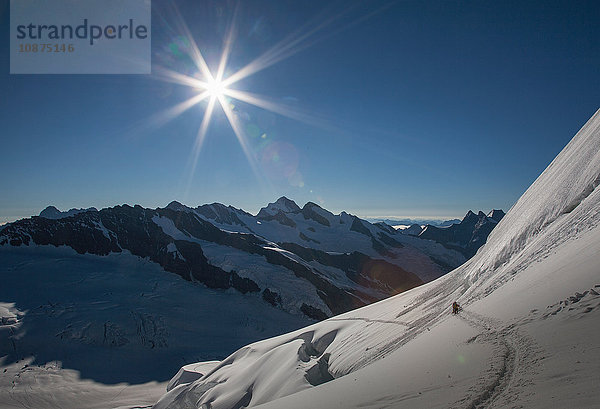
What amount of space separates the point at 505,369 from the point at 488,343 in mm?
2399

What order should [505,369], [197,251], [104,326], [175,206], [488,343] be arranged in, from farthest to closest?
[175,206] < [197,251] < [104,326] < [488,343] < [505,369]

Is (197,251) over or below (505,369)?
over

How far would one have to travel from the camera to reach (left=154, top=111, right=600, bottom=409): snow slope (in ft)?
26.7

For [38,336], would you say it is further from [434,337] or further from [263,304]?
[434,337]

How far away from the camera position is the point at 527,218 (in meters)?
22.8

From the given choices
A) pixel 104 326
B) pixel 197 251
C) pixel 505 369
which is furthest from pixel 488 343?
pixel 197 251

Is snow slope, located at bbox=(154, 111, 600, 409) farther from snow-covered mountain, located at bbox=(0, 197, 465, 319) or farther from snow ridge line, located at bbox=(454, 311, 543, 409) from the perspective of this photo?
snow-covered mountain, located at bbox=(0, 197, 465, 319)

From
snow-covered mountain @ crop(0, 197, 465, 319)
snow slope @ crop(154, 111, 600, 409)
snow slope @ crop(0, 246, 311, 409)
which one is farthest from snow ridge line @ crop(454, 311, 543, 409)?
snow-covered mountain @ crop(0, 197, 465, 319)

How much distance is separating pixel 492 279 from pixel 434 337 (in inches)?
302

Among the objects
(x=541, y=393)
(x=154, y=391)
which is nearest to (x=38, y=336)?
(x=154, y=391)

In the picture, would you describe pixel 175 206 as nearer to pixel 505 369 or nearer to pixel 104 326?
pixel 104 326

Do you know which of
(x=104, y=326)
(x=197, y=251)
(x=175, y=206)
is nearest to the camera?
(x=104, y=326)

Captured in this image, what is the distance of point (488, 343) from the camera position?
36.9 ft

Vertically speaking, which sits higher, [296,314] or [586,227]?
[296,314]
